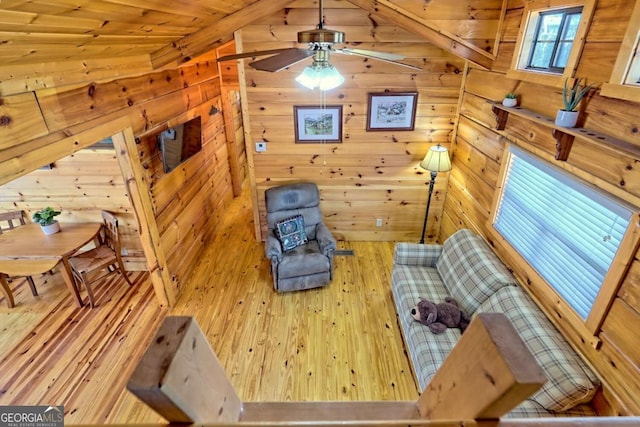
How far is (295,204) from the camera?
3889 millimetres

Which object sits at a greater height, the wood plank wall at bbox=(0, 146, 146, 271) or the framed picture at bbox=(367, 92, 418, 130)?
the framed picture at bbox=(367, 92, 418, 130)

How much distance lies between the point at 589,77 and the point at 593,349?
1.61 metres

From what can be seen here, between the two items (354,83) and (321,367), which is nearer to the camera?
(321,367)

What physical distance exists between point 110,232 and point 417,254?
135 inches

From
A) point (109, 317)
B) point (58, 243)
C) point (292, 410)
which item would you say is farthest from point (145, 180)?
point (292, 410)

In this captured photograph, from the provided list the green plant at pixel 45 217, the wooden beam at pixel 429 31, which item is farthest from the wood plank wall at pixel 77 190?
the wooden beam at pixel 429 31

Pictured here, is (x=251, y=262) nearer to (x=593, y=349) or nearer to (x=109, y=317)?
(x=109, y=317)

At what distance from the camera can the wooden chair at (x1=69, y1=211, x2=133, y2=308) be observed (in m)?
3.32

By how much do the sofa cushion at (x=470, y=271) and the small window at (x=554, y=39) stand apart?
1.51 meters

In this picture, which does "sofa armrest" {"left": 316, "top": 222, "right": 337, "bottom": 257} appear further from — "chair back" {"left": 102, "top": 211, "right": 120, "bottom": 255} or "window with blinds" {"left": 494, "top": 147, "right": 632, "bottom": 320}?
"chair back" {"left": 102, "top": 211, "right": 120, "bottom": 255}

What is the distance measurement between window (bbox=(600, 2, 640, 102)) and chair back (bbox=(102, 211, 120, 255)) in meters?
4.24

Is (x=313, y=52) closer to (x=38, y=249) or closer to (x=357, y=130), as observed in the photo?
(x=357, y=130)

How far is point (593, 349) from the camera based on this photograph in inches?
72.9

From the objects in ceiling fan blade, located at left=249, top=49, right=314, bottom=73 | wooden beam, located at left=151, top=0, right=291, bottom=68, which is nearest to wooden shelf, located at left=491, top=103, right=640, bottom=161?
ceiling fan blade, located at left=249, top=49, right=314, bottom=73
